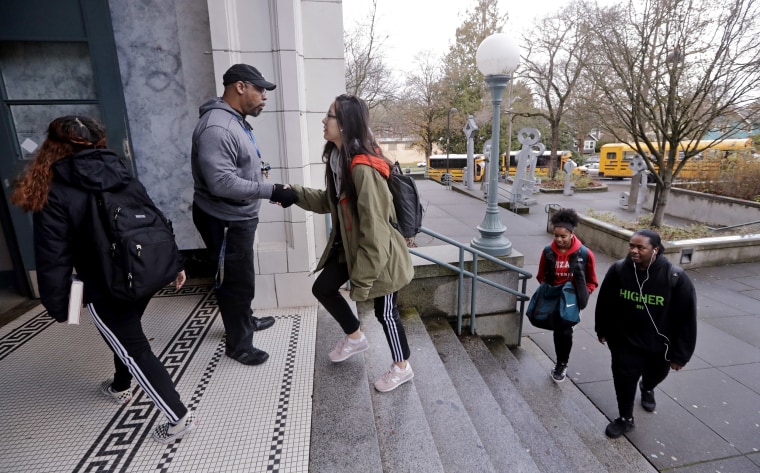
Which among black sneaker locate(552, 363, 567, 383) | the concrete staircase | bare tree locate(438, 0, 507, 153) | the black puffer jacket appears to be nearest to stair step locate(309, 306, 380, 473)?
Answer: the concrete staircase

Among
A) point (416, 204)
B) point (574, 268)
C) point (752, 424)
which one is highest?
point (416, 204)

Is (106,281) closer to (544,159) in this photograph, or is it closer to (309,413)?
(309,413)

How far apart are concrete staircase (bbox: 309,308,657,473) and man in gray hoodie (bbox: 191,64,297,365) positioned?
0.76 m

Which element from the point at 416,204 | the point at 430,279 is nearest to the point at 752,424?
the point at 430,279

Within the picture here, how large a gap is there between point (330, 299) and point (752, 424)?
3763mm

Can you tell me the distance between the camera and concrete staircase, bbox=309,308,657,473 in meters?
2.09

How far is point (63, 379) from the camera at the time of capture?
261 cm

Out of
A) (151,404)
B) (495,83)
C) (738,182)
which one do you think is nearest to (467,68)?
(738,182)

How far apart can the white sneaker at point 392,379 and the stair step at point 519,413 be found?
0.98 metres

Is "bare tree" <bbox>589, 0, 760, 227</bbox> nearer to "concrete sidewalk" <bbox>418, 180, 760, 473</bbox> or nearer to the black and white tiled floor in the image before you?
"concrete sidewalk" <bbox>418, 180, 760, 473</bbox>

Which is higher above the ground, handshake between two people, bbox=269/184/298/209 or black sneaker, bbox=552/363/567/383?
handshake between two people, bbox=269/184/298/209

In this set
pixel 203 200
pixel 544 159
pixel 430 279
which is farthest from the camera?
pixel 544 159

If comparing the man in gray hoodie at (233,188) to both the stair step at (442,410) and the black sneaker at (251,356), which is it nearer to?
the black sneaker at (251,356)

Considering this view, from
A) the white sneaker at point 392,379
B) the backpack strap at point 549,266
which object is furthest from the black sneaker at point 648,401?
the white sneaker at point 392,379
